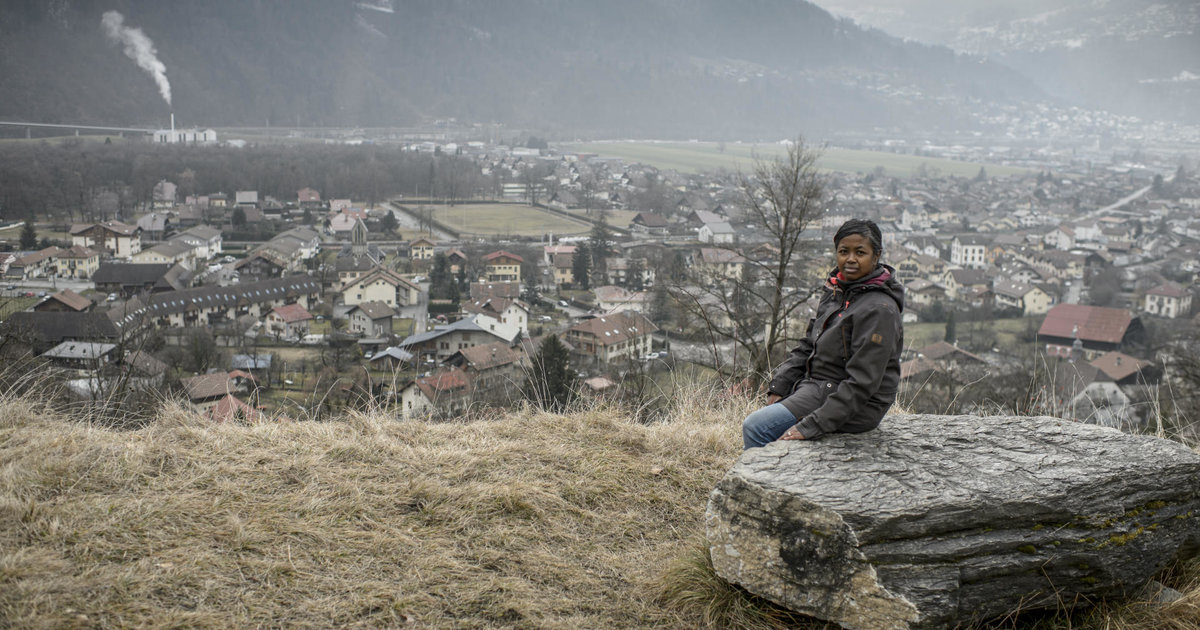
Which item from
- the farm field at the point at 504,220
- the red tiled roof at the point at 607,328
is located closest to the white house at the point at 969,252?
the farm field at the point at 504,220

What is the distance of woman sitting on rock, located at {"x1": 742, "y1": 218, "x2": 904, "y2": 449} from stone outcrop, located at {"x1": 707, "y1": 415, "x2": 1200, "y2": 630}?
0.39ft

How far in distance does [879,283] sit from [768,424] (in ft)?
2.17

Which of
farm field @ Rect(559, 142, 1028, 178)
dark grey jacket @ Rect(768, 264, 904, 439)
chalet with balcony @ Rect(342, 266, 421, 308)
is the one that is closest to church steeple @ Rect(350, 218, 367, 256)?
chalet with balcony @ Rect(342, 266, 421, 308)

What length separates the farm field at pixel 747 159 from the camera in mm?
79500

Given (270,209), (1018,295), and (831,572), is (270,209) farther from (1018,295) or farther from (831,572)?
(831,572)

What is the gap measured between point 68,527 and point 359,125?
118665 millimetres

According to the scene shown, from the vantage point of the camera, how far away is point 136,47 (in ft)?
301

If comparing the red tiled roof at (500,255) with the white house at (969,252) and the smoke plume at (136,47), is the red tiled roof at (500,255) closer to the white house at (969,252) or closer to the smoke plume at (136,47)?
the white house at (969,252)

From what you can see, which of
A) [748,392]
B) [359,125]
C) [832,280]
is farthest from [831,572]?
[359,125]

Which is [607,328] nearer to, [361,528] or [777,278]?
[777,278]

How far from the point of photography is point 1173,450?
2941 millimetres

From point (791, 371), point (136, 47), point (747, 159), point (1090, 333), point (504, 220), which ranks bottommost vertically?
point (1090, 333)

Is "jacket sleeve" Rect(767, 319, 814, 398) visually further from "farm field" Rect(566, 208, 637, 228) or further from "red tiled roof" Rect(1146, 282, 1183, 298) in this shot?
"farm field" Rect(566, 208, 637, 228)

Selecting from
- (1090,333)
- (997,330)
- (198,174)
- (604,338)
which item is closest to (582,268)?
(997,330)
